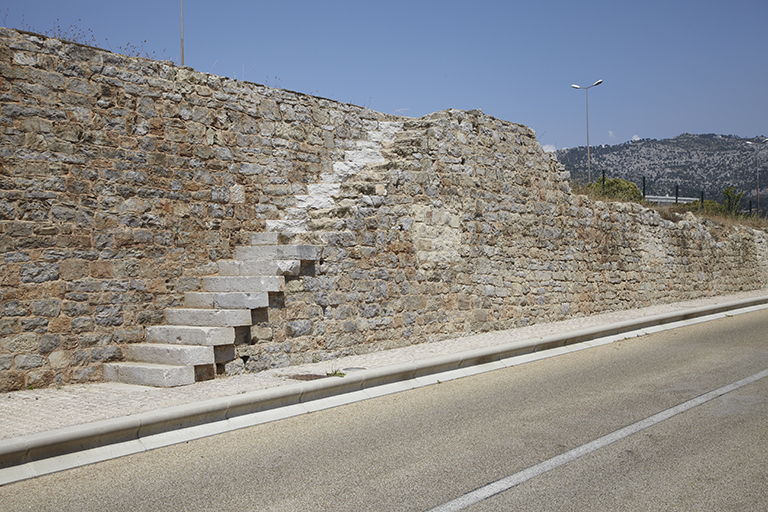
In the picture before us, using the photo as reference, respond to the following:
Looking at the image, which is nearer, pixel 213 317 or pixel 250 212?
pixel 213 317

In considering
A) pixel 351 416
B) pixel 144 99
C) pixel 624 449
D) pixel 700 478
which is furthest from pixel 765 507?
pixel 144 99

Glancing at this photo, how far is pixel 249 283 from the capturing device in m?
8.71

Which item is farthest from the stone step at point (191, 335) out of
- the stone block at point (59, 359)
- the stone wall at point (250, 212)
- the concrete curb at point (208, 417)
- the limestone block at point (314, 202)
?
the limestone block at point (314, 202)

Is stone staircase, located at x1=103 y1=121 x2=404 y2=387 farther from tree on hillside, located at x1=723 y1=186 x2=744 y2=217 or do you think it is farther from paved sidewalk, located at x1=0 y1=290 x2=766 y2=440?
tree on hillside, located at x1=723 y1=186 x2=744 y2=217

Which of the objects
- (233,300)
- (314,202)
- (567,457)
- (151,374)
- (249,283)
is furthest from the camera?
(314,202)

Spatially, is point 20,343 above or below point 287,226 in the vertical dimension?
below

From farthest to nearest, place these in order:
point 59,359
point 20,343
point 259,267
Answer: point 259,267, point 59,359, point 20,343

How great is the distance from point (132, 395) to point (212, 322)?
1519 millimetres

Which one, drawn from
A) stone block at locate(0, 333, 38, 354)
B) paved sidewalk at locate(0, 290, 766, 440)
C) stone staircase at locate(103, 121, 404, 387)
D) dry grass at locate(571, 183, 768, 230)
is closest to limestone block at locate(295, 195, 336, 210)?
stone staircase at locate(103, 121, 404, 387)

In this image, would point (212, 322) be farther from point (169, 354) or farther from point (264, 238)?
point (264, 238)

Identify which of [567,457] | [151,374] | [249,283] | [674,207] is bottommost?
[567,457]

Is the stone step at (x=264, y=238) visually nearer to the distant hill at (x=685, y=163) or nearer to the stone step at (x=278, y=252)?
the stone step at (x=278, y=252)

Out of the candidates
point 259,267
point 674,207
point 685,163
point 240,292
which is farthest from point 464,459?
point 685,163

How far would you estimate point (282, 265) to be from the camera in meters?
8.84
